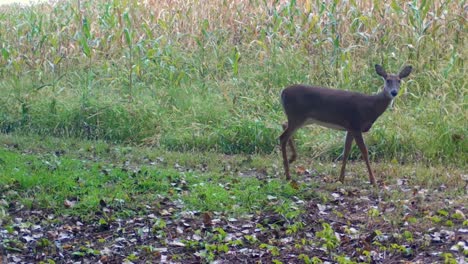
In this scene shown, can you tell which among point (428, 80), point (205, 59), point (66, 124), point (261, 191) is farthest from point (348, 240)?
point (205, 59)

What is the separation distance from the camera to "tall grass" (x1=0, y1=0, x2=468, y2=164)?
10727mm

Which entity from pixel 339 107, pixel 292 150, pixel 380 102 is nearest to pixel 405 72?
pixel 380 102

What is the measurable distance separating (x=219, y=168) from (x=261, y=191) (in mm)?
1494

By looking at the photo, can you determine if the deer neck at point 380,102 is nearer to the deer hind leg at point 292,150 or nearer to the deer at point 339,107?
the deer at point 339,107

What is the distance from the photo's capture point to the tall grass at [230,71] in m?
10.7

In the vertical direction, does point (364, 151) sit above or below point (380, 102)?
below

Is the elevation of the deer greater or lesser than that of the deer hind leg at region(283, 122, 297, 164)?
Answer: greater

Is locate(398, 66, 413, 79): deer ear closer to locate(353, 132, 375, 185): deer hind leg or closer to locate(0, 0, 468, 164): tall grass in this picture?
locate(353, 132, 375, 185): deer hind leg

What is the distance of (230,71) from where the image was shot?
528 inches

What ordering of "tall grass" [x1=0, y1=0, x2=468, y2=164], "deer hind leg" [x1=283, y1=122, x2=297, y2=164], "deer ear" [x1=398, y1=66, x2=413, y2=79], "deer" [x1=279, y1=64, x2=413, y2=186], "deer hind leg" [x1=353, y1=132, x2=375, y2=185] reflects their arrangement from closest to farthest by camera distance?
"deer hind leg" [x1=353, y1=132, x2=375, y2=185]
"deer" [x1=279, y1=64, x2=413, y2=186]
"deer ear" [x1=398, y1=66, x2=413, y2=79]
"deer hind leg" [x1=283, y1=122, x2=297, y2=164]
"tall grass" [x1=0, y1=0, x2=468, y2=164]

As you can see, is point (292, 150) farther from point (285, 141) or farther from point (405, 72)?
point (405, 72)

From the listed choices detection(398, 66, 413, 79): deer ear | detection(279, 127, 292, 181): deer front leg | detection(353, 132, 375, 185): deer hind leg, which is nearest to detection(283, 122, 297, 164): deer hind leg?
detection(279, 127, 292, 181): deer front leg

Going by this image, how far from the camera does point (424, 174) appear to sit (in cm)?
902

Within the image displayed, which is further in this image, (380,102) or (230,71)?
(230,71)
